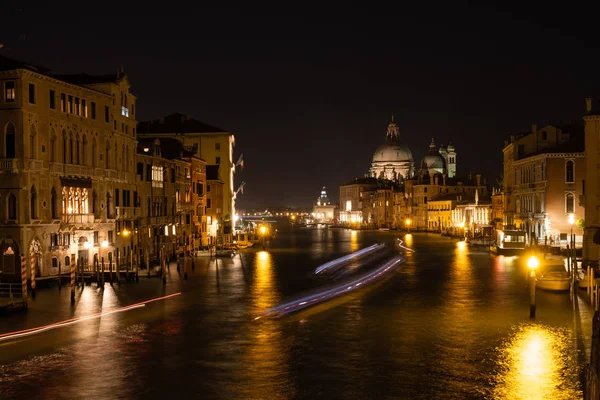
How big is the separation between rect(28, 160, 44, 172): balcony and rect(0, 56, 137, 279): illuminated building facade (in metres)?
0.05

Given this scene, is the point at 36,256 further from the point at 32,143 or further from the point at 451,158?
the point at 451,158

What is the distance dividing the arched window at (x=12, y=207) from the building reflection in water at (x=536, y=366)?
2294 centimetres

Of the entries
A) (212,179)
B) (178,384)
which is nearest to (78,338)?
(178,384)

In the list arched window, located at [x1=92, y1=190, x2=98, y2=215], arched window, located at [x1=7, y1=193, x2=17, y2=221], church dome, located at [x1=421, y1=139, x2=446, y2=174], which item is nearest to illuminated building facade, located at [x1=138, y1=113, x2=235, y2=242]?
arched window, located at [x1=92, y1=190, x2=98, y2=215]

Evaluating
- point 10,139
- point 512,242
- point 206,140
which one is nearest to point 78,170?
point 10,139

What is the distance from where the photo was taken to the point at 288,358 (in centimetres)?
1881

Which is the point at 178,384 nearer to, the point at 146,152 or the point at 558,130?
the point at 146,152

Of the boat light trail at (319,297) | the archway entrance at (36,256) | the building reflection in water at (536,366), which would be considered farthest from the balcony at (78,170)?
the building reflection in water at (536,366)

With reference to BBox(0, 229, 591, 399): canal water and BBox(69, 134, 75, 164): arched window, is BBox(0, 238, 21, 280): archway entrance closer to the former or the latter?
BBox(0, 229, 591, 399): canal water

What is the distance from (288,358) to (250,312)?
8190mm

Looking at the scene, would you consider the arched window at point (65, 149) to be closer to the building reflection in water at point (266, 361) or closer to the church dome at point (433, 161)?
the building reflection in water at point (266, 361)

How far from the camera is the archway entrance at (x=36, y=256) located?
32.8 meters

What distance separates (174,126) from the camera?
80.9 metres

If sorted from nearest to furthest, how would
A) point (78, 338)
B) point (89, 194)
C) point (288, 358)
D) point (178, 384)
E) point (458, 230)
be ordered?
point (178, 384)
point (288, 358)
point (78, 338)
point (89, 194)
point (458, 230)
